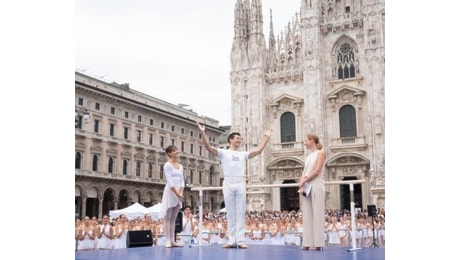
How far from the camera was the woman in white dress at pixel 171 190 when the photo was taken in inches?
219

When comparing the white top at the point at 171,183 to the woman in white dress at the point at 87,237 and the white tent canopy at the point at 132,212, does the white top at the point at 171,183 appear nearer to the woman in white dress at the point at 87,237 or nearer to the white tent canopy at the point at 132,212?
the woman in white dress at the point at 87,237

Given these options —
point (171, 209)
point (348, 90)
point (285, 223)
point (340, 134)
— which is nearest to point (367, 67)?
point (348, 90)

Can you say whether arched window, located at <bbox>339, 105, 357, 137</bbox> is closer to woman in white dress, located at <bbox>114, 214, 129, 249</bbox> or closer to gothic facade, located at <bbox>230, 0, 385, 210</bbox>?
gothic facade, located at <bbox>230, 0, 385, 210</bbox>

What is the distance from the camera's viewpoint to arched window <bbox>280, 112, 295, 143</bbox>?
2265cm

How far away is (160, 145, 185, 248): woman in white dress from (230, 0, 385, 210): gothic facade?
606 inches

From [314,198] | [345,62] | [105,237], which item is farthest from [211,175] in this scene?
[314,198]

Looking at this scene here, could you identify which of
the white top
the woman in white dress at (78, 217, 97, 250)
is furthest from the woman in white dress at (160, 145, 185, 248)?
the woman in white dress at (78, 217, 97, 250)

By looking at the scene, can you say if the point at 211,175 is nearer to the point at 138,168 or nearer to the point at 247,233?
the point at 138,168

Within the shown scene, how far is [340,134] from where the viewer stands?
71.3ft

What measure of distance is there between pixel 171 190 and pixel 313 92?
16749 mm

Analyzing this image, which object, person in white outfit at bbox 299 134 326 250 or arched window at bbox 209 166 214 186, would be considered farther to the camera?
arched window at bbox 209 166 214 186
